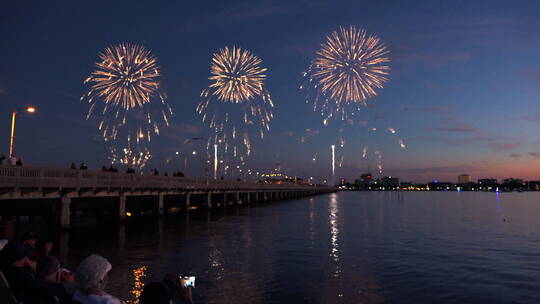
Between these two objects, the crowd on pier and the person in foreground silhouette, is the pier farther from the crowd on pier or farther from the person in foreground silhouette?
the person in foreground silhouette

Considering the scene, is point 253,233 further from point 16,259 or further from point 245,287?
point 16,259

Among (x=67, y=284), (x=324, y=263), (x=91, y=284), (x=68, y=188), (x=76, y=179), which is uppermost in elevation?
(x=76, y=179)

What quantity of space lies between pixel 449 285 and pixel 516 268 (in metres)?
6.64

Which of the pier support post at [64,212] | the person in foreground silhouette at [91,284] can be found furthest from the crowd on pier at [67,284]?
the pier support post at [64,212]

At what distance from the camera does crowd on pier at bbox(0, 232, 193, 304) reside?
5504mm

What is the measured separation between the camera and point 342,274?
20344mm

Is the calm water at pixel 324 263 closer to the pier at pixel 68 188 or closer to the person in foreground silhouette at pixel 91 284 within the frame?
the pier at pixel 68 188

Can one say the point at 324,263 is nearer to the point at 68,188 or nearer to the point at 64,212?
the point at 68,188

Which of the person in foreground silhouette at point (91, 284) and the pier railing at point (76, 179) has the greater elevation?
the pier railing at point (76, 179)

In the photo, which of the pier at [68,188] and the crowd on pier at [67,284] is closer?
the crowd on pier at [67,284]

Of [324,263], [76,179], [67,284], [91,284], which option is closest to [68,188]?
[76,179]

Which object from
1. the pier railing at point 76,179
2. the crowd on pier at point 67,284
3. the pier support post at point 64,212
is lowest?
the pier support post at point 64,212

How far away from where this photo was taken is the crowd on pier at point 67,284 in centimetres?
550

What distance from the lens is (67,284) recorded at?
7.02 metres
